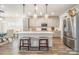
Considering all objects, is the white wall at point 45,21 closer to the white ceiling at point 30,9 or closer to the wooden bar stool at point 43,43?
the white ceiling at point 30,9

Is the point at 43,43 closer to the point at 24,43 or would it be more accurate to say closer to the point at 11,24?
the point at 24,43

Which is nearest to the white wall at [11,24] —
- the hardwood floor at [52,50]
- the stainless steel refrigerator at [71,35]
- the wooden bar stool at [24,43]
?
the wooden bar stool at [24,43]

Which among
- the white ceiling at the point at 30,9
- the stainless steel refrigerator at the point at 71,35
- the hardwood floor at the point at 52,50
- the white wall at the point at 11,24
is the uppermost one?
the white ceiling at the point at 30,9

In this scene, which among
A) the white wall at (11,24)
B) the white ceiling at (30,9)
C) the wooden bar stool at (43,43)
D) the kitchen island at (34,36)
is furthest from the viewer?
the wooden bar stool at (43,43)

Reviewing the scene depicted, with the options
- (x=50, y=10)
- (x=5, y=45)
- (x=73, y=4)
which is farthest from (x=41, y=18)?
(x=5, y=45)

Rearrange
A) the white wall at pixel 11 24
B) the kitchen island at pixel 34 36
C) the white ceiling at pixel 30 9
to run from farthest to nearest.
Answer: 1. the kitchen island at pixel 34 36
2. the white wall at pixel 11 24
3. the white ceiling at pixel 30 9

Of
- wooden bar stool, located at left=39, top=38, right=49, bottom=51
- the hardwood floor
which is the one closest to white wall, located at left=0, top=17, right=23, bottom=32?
the hardwood floor

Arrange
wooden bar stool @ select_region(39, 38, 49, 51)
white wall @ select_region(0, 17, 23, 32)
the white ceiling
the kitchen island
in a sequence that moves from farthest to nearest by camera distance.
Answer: wooden bar stool @ select_region(39, 38, 49, 51), the kitchen island, white wall @ select_region(0, 17, 23, 32), the white ceiling

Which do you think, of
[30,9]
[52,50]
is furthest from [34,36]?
[30,9]

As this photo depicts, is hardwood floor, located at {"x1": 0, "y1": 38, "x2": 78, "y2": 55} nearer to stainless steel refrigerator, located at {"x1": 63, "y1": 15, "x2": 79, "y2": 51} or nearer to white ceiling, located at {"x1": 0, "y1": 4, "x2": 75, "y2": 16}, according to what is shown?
stainless steel refrigerator, located at {"x1": 63, "y1": 15, "x2": 79, "y2": 51}

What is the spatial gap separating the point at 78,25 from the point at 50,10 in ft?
2.72
